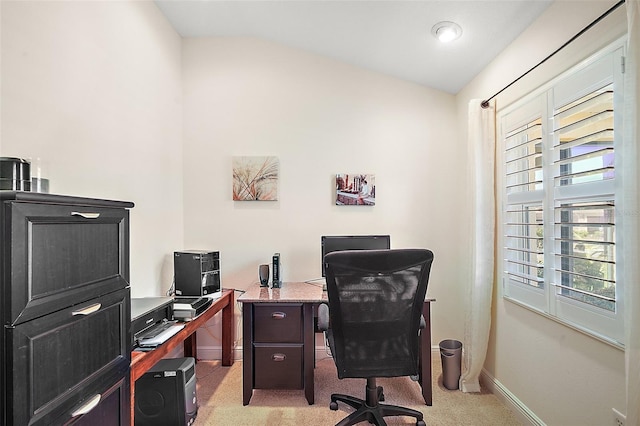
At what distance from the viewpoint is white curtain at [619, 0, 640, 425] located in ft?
4.13

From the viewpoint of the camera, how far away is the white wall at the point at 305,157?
3.15 m

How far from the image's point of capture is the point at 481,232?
247 cm

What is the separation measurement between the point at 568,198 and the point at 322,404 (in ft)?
6.60

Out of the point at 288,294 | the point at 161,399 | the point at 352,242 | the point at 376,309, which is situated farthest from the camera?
the point at 352,242

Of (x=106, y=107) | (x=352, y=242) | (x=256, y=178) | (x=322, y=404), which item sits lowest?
(x=322, y=404)

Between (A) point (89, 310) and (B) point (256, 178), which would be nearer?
(A) point (89, 310)

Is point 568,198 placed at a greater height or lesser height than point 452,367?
greater

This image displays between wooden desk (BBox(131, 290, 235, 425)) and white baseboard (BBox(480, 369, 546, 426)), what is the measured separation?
209 centimetres

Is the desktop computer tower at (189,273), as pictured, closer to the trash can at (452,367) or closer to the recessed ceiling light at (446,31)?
the trash can at (452,367)

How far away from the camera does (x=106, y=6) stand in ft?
6.84

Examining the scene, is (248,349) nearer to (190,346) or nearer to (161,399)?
(161,399)

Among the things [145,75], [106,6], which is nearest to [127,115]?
[145,75]

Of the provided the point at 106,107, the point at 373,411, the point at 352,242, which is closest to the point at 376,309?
the point at 373,411

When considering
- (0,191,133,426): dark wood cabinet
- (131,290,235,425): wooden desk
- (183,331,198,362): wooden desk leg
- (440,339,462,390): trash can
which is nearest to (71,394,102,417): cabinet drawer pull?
(0,191,133,426): dark wood cabinet
